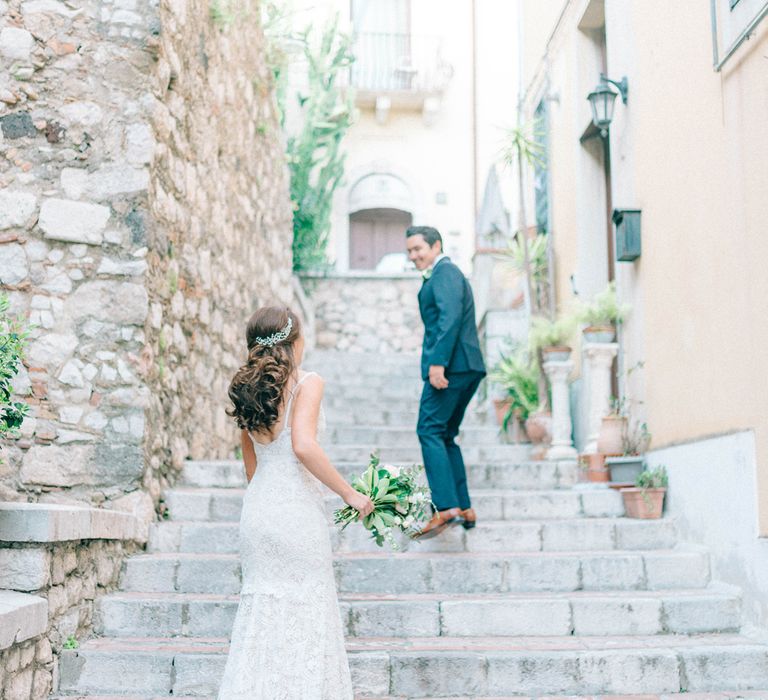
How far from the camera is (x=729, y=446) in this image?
4.79 meters

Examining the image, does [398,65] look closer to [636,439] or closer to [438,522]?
[636,439]

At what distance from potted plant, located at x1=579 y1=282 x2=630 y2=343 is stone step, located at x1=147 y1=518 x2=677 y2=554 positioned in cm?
162

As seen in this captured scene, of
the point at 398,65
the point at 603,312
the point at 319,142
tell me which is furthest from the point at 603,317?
the point at 398,65

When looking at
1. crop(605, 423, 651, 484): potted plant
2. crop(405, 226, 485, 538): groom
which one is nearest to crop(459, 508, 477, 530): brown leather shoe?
crop(405, 226, 485, 538): groom

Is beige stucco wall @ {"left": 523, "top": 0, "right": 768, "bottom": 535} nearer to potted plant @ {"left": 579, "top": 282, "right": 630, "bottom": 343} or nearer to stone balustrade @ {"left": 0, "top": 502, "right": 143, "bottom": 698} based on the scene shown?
potted plant @ {"left": 579, "top": 282, "right": 630, "bottom": 343}

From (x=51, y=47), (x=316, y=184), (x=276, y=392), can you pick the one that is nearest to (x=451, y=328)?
(x=276, y=392)

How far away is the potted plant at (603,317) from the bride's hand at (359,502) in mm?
3868

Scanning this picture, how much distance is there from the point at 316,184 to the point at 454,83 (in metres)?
3.79

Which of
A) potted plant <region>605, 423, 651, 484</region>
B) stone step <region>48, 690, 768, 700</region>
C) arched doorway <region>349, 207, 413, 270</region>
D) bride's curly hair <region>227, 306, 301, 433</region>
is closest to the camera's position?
bride's curly hair <region>227, 306, 301, 433</region>

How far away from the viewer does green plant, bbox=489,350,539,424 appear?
26.5 ft

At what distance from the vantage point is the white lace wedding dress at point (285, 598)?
119 inches

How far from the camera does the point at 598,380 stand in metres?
6.81

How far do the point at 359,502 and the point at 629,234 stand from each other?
3710 millimetres

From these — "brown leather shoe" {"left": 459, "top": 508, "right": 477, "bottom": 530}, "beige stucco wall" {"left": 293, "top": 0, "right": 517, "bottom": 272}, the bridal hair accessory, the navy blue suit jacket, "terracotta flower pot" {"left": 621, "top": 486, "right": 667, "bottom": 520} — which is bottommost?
"brown leather shoe" {"left": 459, "top": 508, "right": 477, "bottom": 530}
